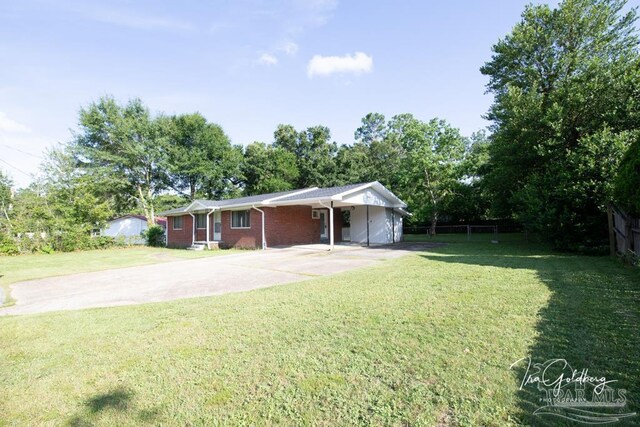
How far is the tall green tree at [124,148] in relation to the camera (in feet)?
97.5

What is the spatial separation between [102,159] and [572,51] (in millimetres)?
36710

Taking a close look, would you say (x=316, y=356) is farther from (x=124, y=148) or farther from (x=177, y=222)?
(x=124, y=148)

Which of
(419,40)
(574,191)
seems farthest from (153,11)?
(574,191)

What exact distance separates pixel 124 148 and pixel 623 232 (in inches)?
1406

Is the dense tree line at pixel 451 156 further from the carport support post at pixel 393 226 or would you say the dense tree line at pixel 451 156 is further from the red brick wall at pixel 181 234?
the carport support post at pixel 393 226

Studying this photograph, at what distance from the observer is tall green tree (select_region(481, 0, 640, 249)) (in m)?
10.9

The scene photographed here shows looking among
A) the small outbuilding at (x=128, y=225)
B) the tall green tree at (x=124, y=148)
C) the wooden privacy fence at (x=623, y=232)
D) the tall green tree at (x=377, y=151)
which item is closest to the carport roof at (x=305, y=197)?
the wooden privacy fence at (x=623, y=232)

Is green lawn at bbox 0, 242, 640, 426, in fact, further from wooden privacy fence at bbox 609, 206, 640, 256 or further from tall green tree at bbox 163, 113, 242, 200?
tall green tree at bbox 163, 113, 242, 200

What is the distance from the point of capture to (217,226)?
803 inches

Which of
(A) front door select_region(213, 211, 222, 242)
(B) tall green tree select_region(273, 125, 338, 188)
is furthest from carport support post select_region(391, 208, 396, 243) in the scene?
(B) tall green tree select_region(273, 125, 338, 188)

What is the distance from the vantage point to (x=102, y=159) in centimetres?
2981

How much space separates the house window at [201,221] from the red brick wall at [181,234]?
87 centimetres

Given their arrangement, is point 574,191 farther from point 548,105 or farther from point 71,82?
point 71,82

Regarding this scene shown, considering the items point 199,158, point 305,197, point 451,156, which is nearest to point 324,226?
point 305,197
